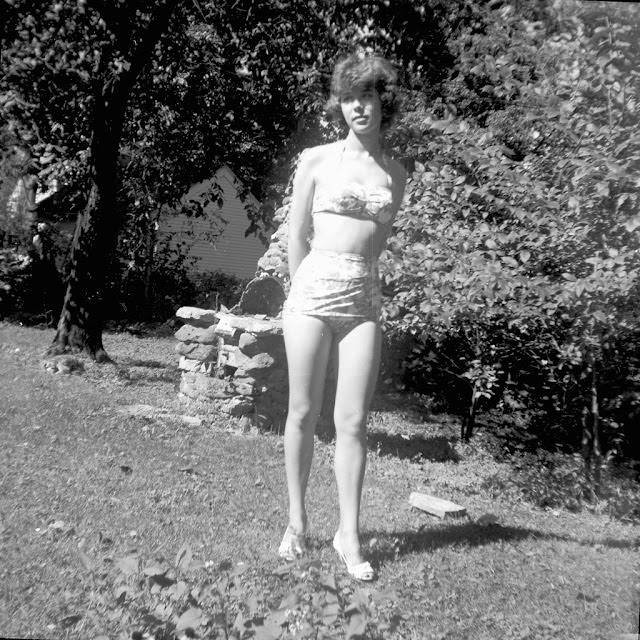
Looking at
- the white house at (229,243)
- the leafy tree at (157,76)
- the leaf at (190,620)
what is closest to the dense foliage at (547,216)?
the leafy tree at (157,76)

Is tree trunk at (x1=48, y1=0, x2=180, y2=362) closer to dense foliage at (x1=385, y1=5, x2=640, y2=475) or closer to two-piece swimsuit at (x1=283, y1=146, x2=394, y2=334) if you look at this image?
dense foliage at (x1=385, y1=5, x2=640, y2=475)

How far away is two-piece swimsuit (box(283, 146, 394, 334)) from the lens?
9.91 feet

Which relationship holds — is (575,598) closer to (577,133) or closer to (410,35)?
(577,133)

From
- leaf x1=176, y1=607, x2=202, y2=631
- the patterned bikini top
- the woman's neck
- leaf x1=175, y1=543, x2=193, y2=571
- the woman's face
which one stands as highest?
the woman's face

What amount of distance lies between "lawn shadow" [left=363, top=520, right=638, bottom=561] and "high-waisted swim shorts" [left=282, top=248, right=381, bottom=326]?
1153mm

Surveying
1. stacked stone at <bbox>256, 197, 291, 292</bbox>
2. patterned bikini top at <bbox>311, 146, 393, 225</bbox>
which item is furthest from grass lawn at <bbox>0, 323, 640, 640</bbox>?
stacked stone at <bbox>256, 197, 291, 292</bbox>

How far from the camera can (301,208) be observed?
3123 millimetres

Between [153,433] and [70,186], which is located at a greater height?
[70,186]

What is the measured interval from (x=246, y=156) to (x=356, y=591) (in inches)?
454

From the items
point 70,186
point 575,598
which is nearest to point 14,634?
point 575,598

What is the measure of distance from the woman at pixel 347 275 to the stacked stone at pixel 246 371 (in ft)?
11.2

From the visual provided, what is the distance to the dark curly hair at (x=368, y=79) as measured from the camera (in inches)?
119

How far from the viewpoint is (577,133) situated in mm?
4809

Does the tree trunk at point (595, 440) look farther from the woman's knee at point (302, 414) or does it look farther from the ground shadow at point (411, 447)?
the woman's knee at point (302, 414)
